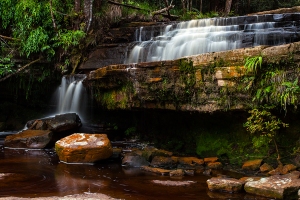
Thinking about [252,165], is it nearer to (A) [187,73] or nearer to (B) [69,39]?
(A) [187,73]

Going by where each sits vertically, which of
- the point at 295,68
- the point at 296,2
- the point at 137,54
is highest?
the point at 296,2

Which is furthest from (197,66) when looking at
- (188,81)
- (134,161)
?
(134,161)

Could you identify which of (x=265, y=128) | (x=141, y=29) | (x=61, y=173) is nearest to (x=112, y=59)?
(x=141, y=29)

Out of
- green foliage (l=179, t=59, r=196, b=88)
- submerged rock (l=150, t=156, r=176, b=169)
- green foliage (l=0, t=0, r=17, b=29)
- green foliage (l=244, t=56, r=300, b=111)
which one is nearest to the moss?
green foliage (l=179, t=59, r=196, b=88)

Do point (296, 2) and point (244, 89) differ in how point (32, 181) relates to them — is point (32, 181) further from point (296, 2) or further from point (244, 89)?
point (296, 2)

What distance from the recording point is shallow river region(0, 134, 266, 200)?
5.40m

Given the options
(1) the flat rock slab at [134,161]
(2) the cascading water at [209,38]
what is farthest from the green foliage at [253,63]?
(1) the flat rock slab at [134,161]

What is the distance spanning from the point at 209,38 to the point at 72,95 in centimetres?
Answer: 518

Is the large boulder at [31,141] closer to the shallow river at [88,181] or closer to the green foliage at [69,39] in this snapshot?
the shallow river at [88,181]

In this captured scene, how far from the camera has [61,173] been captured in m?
6.75

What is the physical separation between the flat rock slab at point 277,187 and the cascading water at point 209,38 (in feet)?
15.0

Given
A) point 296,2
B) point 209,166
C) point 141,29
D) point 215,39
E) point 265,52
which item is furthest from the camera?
point 296,2

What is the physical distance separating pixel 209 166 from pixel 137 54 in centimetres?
509

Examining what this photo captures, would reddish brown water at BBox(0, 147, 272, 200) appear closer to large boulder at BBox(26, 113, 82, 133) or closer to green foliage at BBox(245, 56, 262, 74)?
large boulder at BBox(26, 113, 82, 133)
